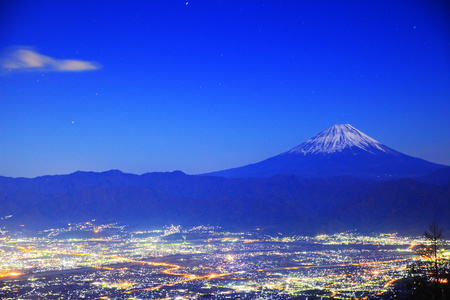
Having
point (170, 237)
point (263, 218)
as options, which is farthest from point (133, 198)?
point (170, 237)

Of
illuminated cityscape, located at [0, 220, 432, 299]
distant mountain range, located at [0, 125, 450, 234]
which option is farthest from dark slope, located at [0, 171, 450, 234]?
illuminated cityscape, located at [0, 220, 432, 299]

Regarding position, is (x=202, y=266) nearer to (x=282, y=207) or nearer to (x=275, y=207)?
(x=275, y=207)

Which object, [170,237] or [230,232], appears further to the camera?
[230,232]

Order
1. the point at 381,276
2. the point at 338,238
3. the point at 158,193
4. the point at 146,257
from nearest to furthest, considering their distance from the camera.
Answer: the point at 381,276, the point at 146,257, the point at 338,238, the point at 158,193

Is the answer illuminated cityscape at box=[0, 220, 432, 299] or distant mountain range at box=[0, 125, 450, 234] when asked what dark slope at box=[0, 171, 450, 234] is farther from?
illuminated cityscape at box=[0, 220, 432, 299]

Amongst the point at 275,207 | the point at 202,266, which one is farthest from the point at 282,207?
the point at 202,266

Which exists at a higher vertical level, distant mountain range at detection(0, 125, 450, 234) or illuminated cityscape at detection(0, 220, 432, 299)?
distant mountain range at detection(0, 125, 450, 234)

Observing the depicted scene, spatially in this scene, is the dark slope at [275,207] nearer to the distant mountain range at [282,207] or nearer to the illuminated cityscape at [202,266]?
the distant mountain range at [282,207]

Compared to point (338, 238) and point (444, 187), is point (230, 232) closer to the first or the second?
point (338, 238)
